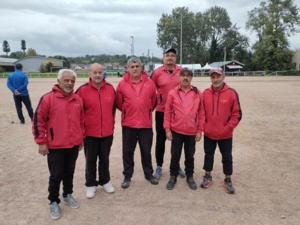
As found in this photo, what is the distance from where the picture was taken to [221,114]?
368 cm

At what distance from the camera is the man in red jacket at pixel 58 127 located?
3018 mm

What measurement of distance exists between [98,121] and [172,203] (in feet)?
5.07

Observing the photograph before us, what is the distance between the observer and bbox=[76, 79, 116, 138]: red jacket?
3512 millimetres

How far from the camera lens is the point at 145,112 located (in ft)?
12.6

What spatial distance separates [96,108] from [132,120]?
0.60 meters

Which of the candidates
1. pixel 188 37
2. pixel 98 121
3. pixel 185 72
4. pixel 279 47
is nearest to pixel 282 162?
pixel 185 72

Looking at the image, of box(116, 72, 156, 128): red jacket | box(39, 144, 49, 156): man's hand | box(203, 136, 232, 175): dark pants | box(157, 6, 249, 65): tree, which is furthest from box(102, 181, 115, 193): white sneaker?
box(157, 6, 249, 65): tree

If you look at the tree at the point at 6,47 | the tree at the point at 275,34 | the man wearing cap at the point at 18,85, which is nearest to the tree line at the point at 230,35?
the tree at the point at 275,34

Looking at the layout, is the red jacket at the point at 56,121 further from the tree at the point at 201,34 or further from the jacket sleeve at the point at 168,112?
the tree at the point at 201,34

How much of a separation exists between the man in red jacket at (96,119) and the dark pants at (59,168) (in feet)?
1.17

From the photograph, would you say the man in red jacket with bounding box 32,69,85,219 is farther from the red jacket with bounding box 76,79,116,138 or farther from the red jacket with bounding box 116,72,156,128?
the red jacket with bounding box 116,72,156,128

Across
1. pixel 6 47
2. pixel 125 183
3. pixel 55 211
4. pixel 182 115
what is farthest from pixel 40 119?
pixel 6 47

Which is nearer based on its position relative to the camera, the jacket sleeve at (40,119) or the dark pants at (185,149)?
the jacket sleeve at (40,119)

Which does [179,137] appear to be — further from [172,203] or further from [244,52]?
[244,52]
